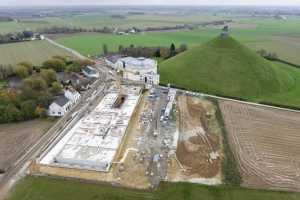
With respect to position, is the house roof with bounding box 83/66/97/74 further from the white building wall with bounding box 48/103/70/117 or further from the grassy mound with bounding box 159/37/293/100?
the white building wall with bounding box 48/103/70/117

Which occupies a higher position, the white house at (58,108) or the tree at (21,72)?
the tree at (21,72)

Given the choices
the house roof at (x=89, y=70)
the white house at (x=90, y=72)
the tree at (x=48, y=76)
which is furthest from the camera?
the house roof at (x=89, y=70)

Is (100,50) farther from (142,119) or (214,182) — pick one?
(214,182)

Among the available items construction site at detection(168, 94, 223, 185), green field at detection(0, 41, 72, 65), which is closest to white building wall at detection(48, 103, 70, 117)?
construction site at detection(168, 94, 223, 185)

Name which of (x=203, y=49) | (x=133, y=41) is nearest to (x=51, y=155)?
(x=203, y=49)

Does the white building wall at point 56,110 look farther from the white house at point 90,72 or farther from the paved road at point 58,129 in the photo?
the white house at point 90,72

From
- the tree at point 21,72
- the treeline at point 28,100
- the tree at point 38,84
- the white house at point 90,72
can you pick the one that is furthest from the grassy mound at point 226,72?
the tree at point 21,72
